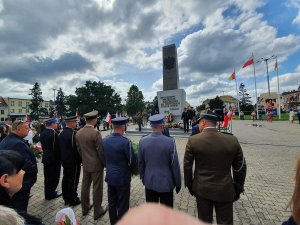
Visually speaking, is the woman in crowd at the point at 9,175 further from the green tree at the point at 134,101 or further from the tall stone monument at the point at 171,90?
the green tree at the point at 134,101

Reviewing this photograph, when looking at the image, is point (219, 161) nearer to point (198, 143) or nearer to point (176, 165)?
point (198, 143)

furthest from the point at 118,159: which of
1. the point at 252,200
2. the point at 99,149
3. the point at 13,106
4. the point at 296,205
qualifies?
the point at 13,106

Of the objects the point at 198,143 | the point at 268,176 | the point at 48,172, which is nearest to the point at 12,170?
the point at 198,143

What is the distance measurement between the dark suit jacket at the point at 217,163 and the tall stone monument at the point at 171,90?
16987 mm

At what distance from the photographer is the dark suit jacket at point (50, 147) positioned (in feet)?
18.6

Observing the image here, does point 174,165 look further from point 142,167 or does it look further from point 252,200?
point 252,200

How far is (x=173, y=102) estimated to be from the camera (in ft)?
67.2

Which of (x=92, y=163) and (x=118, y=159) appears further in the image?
(x=92, y=163)

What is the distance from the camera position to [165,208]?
618 mm

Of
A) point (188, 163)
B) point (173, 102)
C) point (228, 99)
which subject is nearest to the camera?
point (188, 163)

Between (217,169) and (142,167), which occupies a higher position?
(217,169)

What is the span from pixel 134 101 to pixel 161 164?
71.1 meters

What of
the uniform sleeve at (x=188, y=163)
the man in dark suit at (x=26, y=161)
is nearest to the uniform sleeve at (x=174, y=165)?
the uniform sleeve at (x=188, y=163)

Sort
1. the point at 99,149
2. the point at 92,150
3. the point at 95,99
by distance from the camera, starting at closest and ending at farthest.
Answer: the point at 99,149, the point at 92,150, the point at 95,99
